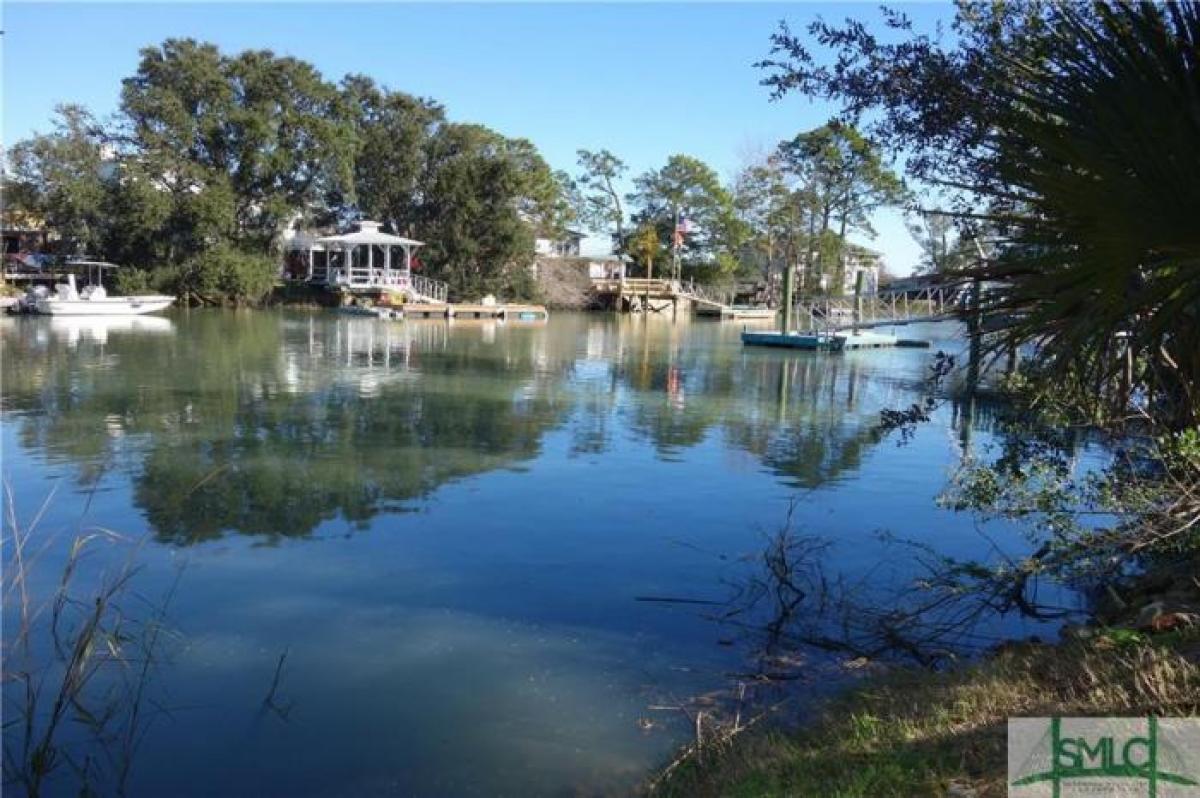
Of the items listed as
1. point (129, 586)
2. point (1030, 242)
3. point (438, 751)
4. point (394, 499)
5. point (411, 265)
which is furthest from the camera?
point (411, 265)

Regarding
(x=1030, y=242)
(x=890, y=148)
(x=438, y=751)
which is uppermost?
(x=890, y=148)

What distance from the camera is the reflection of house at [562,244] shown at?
62.3 m

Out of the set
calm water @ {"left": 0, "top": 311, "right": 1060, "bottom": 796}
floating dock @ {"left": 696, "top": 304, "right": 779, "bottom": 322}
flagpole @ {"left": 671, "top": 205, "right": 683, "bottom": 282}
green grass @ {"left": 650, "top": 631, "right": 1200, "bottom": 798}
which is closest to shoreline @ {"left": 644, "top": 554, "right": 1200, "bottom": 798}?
green grass @ {"left": 650, "top": 631, "right": 1200, "bottom": 798}

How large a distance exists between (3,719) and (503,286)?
4874cm

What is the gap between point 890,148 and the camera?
250 inches

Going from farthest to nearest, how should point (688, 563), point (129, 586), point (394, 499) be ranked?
1. point (394, 499)
2. point (688, 563)
3. point (129, 586)

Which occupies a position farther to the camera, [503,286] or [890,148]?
[503,286]

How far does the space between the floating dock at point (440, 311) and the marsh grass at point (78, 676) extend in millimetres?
35366

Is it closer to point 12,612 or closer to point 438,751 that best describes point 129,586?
point 12,612

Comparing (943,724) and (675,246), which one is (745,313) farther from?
(943,724)

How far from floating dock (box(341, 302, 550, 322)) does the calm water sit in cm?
2164

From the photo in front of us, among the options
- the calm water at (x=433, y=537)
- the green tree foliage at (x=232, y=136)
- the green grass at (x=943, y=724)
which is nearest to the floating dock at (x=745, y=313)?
the green tree foliage at (x=232, y=136)

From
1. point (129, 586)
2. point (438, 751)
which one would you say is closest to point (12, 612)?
point (129, 586)

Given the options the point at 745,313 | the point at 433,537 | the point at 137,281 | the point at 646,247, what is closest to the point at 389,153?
the point at 137,281
